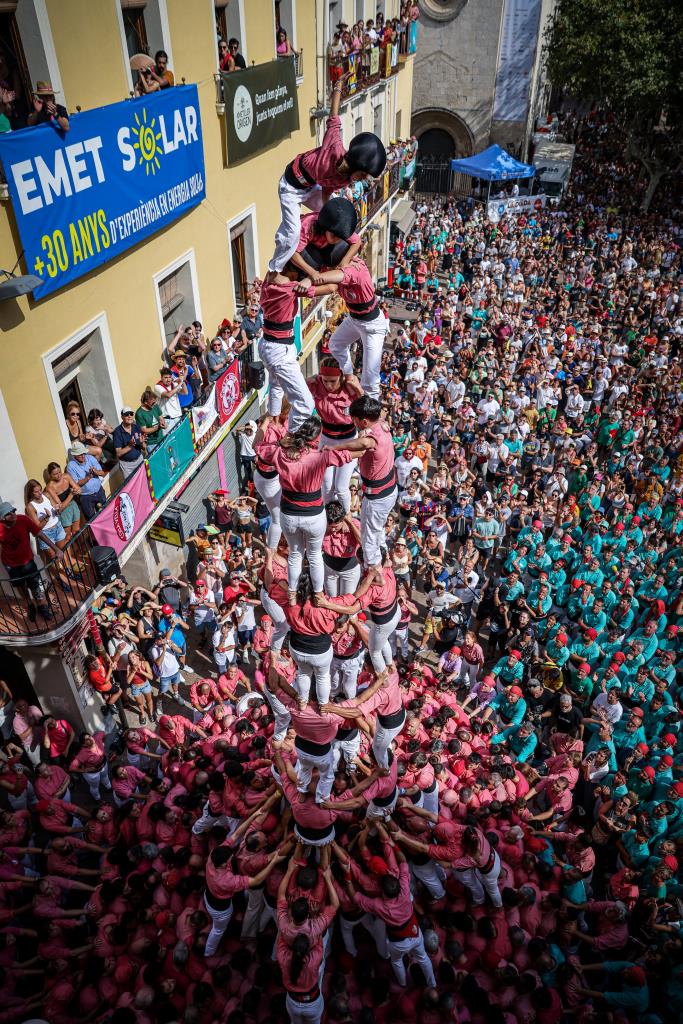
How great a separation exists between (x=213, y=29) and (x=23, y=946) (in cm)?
1397

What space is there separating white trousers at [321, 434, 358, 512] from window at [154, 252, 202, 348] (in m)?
6.54

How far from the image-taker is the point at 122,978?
7.09m

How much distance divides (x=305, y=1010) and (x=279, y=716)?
2721mm

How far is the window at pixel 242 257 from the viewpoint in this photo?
1560 cm

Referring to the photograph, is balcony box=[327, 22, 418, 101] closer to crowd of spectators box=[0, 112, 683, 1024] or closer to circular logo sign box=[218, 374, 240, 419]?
circular logo sign box=[218, 374, 240, 419]

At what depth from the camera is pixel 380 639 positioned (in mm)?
7113

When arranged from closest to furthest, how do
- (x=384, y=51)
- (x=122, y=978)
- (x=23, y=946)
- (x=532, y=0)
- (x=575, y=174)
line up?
(x=122, y=978) < (x=23, y=946) < (x=384, y=51) < (x=532, y=0) < (x=575, y=174)

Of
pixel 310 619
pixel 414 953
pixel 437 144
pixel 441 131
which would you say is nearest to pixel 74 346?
pixel 310 619

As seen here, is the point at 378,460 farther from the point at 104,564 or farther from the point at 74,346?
the point at 74,346

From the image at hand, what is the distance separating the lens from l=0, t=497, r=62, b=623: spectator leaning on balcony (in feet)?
28.0

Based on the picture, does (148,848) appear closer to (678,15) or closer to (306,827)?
(306,827)

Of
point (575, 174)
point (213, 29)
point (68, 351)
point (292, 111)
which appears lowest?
point (575, 174)

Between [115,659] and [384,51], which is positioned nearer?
[115,659]

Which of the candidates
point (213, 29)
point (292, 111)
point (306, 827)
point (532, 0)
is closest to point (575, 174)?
point (532, 0)
